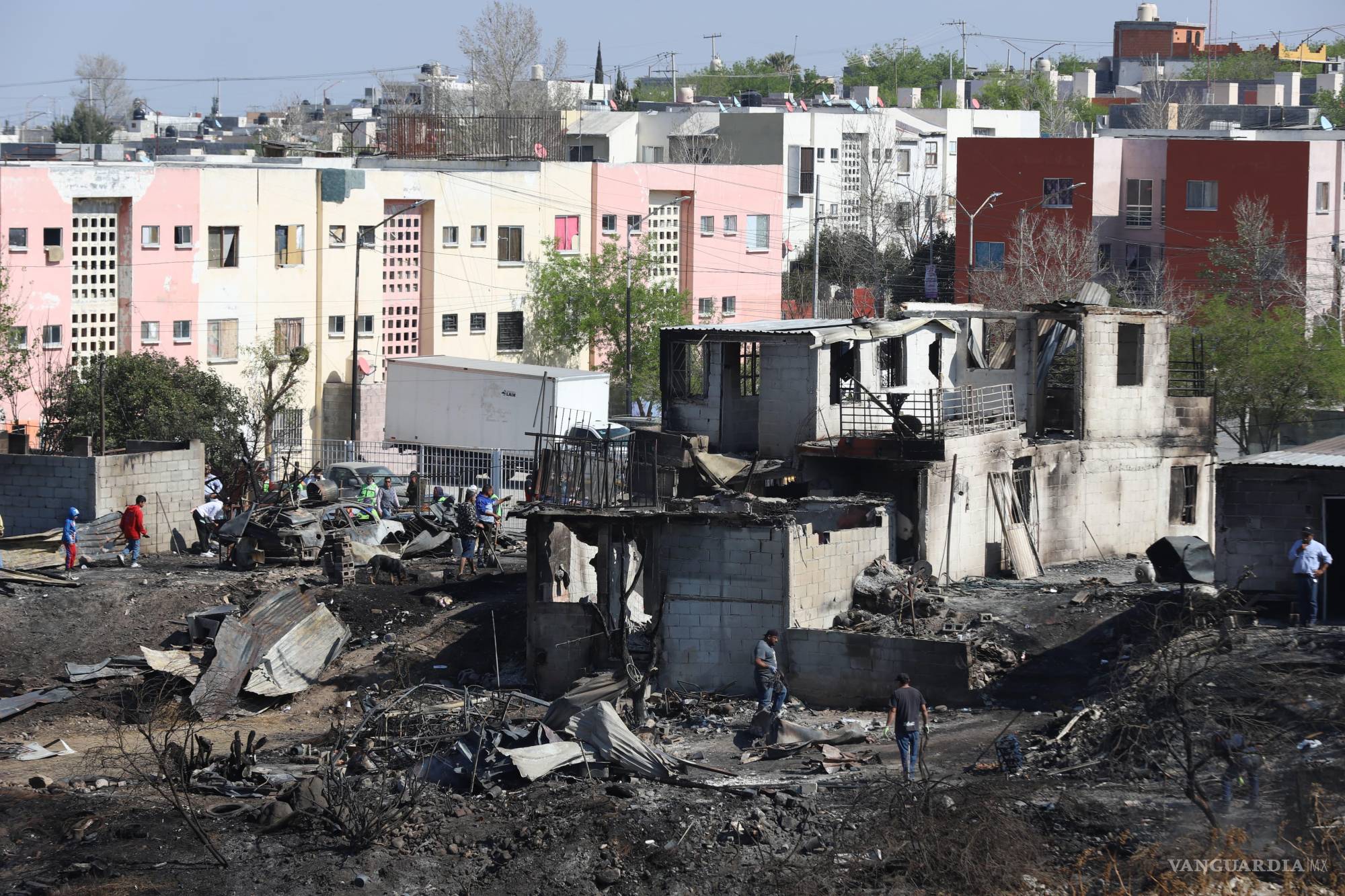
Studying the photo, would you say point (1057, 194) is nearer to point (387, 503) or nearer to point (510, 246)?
point (510, 246)

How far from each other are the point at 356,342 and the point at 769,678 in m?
26.8

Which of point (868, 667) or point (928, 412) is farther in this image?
point (928, 412)

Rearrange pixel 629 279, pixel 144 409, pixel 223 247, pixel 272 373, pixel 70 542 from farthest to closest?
pixel 629 279, pixel 223 247, pixel 272 373, pixel 144 409, pixel 70 542

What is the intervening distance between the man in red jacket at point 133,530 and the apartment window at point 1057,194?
39.1 meters

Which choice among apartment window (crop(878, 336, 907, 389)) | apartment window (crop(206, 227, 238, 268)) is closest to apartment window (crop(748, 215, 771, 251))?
apartment window (crop(206, 227, 238, 268))

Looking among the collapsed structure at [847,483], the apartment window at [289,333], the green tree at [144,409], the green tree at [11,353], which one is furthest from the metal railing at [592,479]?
the apartment window at [289,333]

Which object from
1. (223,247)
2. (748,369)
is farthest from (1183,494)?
(223,247)

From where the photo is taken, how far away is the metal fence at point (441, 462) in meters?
36.8

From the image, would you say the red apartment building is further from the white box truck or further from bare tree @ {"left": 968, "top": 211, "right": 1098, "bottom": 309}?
the white box truck

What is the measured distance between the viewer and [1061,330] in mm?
30562

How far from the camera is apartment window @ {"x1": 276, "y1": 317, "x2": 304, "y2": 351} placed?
158 ft

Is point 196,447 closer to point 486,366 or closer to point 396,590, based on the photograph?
point 396,590

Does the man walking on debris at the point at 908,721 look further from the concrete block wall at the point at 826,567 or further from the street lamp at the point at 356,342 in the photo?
the street lamp at the point at 356,342

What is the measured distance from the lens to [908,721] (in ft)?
58.7
